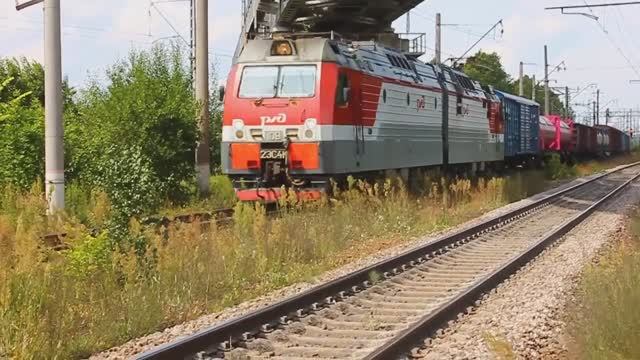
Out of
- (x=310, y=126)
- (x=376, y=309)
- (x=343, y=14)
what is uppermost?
(x=343, y=14)

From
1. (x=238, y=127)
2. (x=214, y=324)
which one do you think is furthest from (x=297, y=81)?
(x=214, y=324)

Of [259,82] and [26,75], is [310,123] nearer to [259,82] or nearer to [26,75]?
[259,82]

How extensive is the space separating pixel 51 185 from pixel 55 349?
7.67m

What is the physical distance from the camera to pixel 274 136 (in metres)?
15.1

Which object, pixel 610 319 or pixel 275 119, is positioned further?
pixel 275 119

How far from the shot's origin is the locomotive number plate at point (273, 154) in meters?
15.0

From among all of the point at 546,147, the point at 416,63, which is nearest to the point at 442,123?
the point at 416,63

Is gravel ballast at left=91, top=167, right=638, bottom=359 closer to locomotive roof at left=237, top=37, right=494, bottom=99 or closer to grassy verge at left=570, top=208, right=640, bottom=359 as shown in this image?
grassy verge at left=570, top=208, right=640, bottom=359

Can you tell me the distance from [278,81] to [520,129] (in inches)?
808

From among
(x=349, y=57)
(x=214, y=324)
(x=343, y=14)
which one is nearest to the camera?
(x=214, y=324)

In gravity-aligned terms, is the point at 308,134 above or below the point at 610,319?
above

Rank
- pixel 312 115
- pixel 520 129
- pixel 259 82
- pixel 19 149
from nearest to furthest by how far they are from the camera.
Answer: pixel 312 115 → pixel 259 82 → pixel 19 149 → pixel 520 129

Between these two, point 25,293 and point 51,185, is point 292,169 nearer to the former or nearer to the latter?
point 51,185

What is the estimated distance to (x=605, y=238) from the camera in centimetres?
1396
